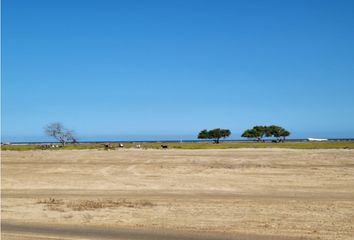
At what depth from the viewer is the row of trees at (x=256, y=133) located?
138250mm

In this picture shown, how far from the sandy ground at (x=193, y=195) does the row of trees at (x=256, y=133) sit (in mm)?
104110

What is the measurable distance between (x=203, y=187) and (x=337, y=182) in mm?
5860

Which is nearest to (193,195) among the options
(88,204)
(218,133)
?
(88,204)

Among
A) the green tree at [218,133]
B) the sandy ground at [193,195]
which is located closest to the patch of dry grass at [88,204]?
the sandy ground at [193,195]

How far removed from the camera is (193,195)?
1978cm

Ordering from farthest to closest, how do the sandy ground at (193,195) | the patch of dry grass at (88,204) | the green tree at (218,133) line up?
the green tree at (218,133)
the patch of dry grass at (88,204)
the sandy ground at (193,195)

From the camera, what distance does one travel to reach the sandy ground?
1426cm

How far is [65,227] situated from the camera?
1433 centimetres

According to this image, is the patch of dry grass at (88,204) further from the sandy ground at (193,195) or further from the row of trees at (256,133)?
the row of trees at (256,133)

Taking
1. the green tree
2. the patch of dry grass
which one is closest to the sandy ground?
the patch of dry grass

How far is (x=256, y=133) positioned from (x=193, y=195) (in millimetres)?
124540

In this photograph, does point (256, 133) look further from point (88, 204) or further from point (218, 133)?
point (88, 204)

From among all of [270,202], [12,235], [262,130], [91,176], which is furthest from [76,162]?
[262,130]

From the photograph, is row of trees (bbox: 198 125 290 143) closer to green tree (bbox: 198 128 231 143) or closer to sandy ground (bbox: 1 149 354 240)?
green tree (bbox: 198 128 231 143)
